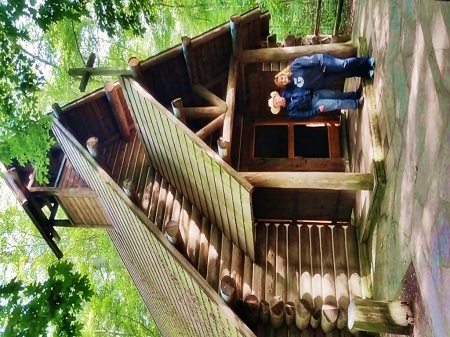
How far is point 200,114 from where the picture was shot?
6602 mm

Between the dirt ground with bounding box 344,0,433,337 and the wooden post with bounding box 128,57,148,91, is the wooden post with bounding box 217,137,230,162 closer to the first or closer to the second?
the wooden post with bounding box 128,57,148,91

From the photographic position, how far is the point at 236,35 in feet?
22.9

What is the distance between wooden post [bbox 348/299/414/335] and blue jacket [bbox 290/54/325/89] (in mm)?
3081

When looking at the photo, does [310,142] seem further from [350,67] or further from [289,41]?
[350,67]

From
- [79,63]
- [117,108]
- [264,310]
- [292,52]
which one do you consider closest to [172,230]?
[264,310]

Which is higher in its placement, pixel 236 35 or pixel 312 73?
pixel 236 35

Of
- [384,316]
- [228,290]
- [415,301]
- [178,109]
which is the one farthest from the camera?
[178,109]

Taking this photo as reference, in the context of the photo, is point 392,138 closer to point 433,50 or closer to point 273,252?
point 433,50

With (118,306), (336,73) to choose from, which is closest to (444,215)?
(336,73)

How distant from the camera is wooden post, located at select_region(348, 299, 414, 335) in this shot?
4113 mm

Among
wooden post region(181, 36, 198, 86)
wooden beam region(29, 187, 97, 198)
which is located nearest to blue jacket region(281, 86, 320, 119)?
wooden post region(181, 36, 198, 86)

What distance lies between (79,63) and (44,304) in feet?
27.5

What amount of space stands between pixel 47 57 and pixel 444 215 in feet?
32.0

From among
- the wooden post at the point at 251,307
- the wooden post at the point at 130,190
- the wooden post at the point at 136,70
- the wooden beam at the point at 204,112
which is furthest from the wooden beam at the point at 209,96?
the wooden post at the point at 251,307
